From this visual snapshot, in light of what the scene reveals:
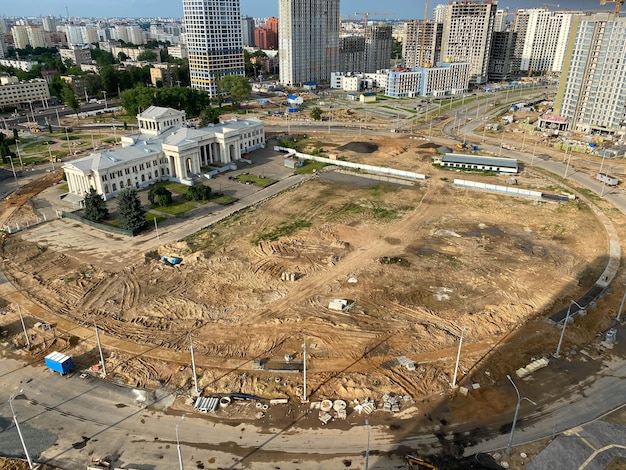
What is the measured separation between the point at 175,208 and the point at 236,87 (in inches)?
4178

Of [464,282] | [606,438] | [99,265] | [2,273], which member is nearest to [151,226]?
[99,265]

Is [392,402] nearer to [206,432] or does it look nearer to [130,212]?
[206,432]

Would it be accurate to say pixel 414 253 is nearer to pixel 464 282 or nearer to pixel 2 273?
pixel 464 282

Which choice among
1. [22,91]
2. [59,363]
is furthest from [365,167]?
[22,91]

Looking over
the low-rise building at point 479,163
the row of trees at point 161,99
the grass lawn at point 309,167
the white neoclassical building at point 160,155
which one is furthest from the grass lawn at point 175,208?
the row of trees at point 161,99

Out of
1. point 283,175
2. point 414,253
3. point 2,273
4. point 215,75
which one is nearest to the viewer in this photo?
point 2,273

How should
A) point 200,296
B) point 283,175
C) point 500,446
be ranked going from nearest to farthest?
point 500,446
point 200,296
point 283,175

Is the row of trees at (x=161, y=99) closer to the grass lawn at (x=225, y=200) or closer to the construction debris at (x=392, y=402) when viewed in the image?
the grass lawn at (x=225, y=200)

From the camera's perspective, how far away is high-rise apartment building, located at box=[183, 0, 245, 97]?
187 metres

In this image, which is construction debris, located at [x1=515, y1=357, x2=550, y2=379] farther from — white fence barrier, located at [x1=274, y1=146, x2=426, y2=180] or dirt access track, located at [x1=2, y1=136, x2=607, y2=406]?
white fence barrier, located at [x1=274, y1=146, x2=426, y2=180]

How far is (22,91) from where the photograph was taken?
170375mm

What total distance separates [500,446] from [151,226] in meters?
59.9

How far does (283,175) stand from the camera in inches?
3952

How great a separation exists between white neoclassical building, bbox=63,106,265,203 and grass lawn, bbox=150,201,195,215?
11564 millimetres
